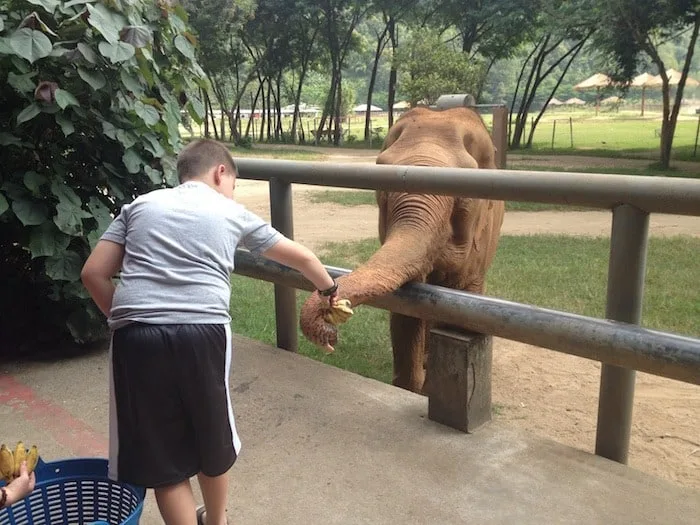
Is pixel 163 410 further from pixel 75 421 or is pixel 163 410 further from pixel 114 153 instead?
pixel 114 153

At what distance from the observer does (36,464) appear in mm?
2227

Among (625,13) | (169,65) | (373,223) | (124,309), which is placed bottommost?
(373,223)

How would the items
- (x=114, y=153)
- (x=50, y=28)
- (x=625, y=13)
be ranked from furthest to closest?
(x=625, y=13) < (x=114, y=153) < (x=50, y=28)

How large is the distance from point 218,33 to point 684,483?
31896 mm

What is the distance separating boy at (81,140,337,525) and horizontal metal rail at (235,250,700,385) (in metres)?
1.04

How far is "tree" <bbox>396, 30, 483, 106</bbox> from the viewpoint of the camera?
83.5 ft

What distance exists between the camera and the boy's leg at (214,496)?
2281mm

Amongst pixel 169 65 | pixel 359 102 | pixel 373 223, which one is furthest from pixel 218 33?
pixel 359 102

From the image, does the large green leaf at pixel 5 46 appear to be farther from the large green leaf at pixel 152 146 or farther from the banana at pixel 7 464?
the banana at pixel 7 464

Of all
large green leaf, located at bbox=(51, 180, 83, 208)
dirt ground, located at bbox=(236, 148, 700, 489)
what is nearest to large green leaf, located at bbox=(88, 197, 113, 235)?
large green leaf, located at bbox=(51, 180, 83, 208)

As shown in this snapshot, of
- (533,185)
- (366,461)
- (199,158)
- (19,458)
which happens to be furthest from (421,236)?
(19,458)

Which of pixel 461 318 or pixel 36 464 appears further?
pixel 461 318

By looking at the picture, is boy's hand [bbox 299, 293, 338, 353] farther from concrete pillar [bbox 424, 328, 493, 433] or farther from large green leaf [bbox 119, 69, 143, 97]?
large green leaf [bbox 119, 69, 143, 97]

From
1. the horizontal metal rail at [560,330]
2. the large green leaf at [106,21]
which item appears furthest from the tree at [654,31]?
the horizontal metal rail at [560,330]
